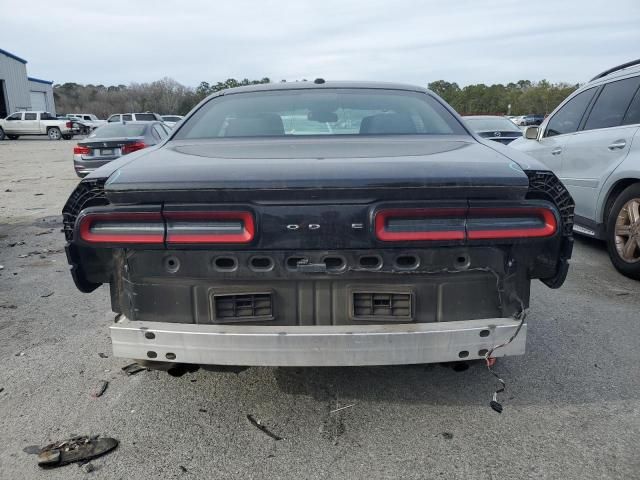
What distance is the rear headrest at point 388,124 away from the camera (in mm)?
3146

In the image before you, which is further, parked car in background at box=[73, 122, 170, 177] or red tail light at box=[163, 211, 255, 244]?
parked car in background at box=[73, 122, 170, 177]

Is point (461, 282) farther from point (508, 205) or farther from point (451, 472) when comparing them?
point (451, 472)

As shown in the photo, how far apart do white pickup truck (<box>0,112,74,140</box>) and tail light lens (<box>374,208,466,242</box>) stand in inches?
1438

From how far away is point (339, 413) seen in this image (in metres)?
2.63

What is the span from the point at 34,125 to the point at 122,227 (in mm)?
37177

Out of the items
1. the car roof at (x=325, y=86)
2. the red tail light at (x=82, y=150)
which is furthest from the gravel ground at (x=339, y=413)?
the red tail light at (x=82, y=150)

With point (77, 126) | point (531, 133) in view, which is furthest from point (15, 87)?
point (531, 133)

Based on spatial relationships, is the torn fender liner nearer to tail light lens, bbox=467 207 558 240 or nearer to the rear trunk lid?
the rear trunk lid

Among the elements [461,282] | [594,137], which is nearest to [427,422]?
[461,282]

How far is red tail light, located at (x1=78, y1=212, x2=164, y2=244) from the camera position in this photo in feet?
7.01

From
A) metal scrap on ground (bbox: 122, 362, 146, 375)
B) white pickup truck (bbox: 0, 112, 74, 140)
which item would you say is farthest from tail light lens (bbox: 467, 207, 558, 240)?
white pickup truck (bbox: 0, 112, 74, 140)

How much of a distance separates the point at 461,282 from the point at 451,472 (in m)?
0.81

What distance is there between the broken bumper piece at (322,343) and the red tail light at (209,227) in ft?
1.29

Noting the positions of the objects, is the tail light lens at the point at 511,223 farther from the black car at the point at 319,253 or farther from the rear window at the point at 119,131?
the rear window at the point at 119,131
